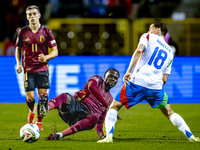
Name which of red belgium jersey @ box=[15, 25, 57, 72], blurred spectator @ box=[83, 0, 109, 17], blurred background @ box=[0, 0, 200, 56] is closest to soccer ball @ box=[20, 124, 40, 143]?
red belgium jersey @ box=[15, 25, 57, 72]

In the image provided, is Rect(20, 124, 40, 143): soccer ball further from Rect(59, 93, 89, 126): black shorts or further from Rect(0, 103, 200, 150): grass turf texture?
Rect(59, 93, 89, 126): black shorts

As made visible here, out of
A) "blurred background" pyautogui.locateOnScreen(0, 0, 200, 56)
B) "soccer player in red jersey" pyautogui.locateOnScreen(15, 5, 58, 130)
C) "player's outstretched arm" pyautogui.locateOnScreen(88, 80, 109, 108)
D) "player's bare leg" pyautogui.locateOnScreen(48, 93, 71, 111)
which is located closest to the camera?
"player's bare leg" pyautogui.locateOnScreen(48, 93, 71, 111)

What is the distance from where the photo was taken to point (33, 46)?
5992mm

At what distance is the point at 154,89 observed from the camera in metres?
4.64

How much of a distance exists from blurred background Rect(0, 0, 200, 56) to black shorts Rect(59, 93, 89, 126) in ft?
20.5

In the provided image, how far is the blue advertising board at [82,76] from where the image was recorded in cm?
934

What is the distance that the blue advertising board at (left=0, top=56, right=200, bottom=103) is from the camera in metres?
9.34

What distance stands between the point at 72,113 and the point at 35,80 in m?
1.01

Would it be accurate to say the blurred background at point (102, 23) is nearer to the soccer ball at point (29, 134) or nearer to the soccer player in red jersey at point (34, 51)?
the soccer player in red jersey at point (34, 51)

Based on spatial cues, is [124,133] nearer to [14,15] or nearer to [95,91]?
[95,91]

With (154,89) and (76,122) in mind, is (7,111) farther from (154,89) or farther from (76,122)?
(154,89)

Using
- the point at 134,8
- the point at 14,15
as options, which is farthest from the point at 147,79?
the point at 14,15

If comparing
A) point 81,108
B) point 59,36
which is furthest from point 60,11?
point 81,108

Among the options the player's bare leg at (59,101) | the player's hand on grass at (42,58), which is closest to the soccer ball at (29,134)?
the player's bare leg at (59,101)
